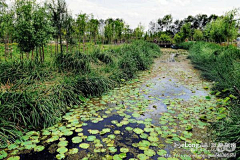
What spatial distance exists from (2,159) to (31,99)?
123 cm

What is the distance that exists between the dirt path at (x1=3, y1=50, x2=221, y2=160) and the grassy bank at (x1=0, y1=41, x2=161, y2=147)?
274 mm

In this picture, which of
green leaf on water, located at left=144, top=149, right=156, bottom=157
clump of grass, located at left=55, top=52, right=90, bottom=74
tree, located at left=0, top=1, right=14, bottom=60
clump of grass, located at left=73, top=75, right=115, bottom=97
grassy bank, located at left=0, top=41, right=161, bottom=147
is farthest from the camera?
tree, located at left=0, top=1, right=14, bottom=60

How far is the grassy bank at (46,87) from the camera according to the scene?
3052mm

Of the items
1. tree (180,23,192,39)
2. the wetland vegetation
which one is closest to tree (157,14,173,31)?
tree (180,23,192,39)

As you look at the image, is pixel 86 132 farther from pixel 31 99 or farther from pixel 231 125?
pixel 231 125

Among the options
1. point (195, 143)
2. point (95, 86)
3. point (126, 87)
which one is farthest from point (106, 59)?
point (195, 143)

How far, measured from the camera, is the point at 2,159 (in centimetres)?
231

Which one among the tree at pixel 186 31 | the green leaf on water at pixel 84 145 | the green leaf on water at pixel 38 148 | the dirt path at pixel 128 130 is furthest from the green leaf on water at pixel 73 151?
the tree at pixel 186 31

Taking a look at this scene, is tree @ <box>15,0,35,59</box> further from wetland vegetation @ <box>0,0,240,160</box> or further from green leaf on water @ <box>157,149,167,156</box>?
green leaf on water @ <box>157,149,167,156</box>

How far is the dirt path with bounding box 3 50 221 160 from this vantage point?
250 centimetres

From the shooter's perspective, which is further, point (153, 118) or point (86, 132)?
point (153, 118)

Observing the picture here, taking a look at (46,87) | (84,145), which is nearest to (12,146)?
(84,145)

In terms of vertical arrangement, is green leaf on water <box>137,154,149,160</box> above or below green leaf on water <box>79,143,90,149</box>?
above

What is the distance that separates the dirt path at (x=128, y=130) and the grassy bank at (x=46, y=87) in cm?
27
